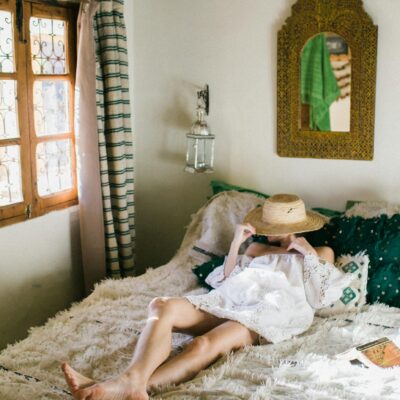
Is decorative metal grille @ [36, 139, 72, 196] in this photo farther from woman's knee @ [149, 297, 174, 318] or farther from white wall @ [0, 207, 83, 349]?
woman's knee @ [149, 297, 174, 318]

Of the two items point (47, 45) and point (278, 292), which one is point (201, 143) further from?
point (278, 292)

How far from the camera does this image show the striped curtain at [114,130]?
127 inches

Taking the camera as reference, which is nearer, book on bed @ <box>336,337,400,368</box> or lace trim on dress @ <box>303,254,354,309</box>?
book on bed @ <box>336,337,400,368</box>

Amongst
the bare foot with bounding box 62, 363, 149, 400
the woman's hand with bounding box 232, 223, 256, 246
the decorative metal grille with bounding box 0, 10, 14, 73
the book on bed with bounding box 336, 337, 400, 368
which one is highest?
the decorative metal grille with bounding box 0, 10, 14, 73

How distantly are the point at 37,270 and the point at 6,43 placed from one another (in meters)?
1.11

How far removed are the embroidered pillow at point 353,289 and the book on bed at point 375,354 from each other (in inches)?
13.6

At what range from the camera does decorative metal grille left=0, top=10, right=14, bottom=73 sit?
2786mm

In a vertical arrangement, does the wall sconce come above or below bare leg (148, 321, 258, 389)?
above

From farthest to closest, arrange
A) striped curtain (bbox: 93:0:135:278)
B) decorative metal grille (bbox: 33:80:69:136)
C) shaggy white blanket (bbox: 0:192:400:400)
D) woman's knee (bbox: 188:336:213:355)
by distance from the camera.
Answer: striped curtain (bbox: 93:0:135:278) → decorative metal grille (bbox: 33:80:69:136) → woman's knee (bbox: 188:336:213:355) → shaggy white blanket (bbox: 0:192:400:400)

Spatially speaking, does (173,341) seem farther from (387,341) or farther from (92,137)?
(92,137)

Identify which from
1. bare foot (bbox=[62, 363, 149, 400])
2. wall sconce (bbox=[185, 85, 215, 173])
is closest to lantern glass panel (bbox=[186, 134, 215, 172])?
wall sconce (bbox=[185, 85, 215, 173])

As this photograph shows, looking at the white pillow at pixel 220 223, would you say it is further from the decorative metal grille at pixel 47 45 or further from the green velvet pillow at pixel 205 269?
the decorative metal grille at pixel 47 45

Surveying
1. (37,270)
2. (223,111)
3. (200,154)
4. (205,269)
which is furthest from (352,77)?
(37,270)

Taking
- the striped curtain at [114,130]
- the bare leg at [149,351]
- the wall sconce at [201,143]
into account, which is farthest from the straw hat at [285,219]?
the striped curtain at [114,130]
